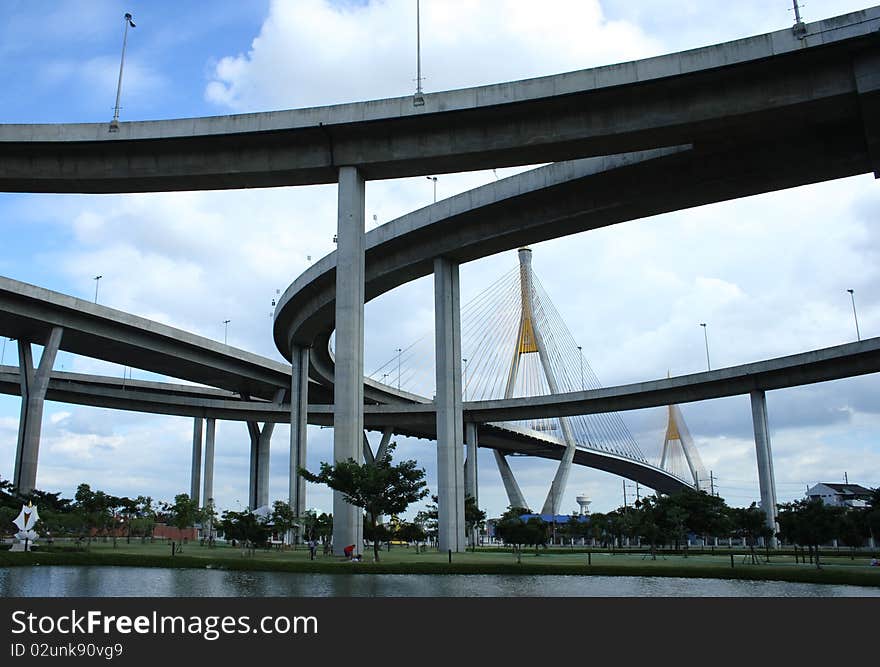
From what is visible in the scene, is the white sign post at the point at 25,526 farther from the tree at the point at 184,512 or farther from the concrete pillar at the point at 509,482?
the concrete pillar at the point at 509,482

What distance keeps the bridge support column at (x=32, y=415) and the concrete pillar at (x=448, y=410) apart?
31.1 meters

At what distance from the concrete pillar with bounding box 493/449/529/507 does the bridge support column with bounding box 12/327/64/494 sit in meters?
58.8

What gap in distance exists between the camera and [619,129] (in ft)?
94.6

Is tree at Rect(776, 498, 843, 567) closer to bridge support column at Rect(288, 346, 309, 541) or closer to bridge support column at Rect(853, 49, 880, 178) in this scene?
bridge support column at Rect(853, 49, 880, 178)

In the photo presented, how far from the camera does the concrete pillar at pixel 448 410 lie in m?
44.3

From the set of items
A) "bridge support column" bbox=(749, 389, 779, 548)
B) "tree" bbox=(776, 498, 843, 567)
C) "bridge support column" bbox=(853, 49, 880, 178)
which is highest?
"bridge support column" bbox=(853, 49, 880, 178)

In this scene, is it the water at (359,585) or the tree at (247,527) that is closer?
the water at (359,585)

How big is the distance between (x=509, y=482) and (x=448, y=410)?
62.0 m

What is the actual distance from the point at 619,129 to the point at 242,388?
205 feet

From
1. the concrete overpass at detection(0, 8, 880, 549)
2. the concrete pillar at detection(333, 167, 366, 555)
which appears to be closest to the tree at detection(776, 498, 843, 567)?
the concrete overpass at detection(0, 8, 880, 549)

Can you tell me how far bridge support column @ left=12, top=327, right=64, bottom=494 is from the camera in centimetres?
5844

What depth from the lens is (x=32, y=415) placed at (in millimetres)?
59312

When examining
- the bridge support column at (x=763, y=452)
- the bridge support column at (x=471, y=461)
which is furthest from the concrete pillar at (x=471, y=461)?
the bridge support column at (x=763, y=452)
